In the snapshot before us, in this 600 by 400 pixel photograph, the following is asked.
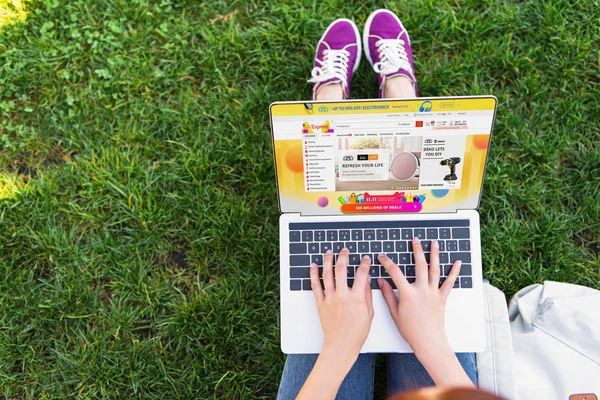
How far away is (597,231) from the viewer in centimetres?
186

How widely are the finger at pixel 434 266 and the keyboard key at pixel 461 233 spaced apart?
67mm

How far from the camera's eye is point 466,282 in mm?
1488

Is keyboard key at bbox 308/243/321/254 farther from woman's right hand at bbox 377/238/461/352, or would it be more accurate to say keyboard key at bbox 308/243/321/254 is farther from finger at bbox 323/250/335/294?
woman's right hand at bbox 377/238/461/352

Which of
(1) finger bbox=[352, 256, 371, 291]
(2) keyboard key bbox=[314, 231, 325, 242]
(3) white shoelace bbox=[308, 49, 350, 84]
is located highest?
(3) white shoelace bbox=[308, 49, 350, 84]

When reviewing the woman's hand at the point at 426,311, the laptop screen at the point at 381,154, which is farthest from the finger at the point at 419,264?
the laptop screen at the point at 381,154

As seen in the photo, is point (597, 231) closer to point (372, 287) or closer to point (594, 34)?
point (594, 34)

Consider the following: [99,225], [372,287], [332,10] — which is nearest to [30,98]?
[99,225]

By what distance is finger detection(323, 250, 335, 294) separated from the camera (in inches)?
57.7

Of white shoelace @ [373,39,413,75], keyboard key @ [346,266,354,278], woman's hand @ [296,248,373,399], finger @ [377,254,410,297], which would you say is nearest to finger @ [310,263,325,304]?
woman's hand @ [296,248,373,399]

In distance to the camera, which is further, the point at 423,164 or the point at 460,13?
the point at 460,13

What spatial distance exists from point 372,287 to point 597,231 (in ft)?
3.36

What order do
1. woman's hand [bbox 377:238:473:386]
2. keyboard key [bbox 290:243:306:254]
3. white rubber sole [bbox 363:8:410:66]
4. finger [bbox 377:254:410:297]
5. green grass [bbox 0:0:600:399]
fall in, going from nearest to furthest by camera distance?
woman's hand [bbox 377:238:473:386] → finger [bbox 377:254:410:297] → keyboard key [bbox 290:243:306:254] → green grass [bbox 0:0:600:399] → white rubber sole [bbox 363:8:410:66]

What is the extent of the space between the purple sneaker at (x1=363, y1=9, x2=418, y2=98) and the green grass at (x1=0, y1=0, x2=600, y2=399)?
0.07m

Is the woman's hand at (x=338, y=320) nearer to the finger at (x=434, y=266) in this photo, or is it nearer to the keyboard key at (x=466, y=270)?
the finger at (x=434, y=266)
